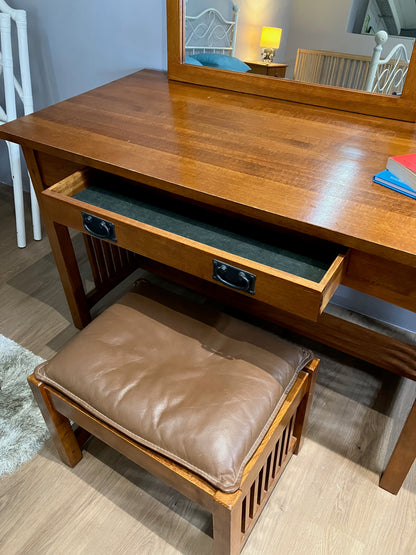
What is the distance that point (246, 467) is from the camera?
0.77 meters

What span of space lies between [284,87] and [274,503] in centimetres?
116

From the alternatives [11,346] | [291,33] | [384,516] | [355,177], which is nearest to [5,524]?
[11,346]

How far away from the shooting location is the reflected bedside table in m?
1.25

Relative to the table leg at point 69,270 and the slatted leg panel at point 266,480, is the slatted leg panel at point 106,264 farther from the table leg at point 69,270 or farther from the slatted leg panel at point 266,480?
the slatted leg panel at point 266,480

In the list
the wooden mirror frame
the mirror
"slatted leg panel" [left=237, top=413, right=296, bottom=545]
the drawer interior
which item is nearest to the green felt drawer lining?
the drawer interior

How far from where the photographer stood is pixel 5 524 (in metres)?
1.06

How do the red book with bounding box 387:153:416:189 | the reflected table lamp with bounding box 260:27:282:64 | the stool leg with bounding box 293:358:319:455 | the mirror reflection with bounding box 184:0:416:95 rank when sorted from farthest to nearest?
the reflected table lamp with bounding box 260:27:282:64 → the mirror reflection with bounding box 184:0:416:95 → the stool leg with bounding box 293:358:319:455 → the red book with bounding box 387:153:416:189

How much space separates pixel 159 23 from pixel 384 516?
162 cm

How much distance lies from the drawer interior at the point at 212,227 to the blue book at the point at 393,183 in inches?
6.5

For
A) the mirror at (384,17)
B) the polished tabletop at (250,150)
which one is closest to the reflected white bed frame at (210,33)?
the polished tabletop at (250,150)

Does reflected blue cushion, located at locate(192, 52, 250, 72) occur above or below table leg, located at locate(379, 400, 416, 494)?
above

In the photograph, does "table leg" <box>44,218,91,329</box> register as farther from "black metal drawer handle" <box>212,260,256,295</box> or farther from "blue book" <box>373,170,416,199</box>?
"blue book" <box>373,170,416,199</box>

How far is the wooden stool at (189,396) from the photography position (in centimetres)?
77

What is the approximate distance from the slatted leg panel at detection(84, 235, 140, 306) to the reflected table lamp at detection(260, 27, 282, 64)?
83cm
